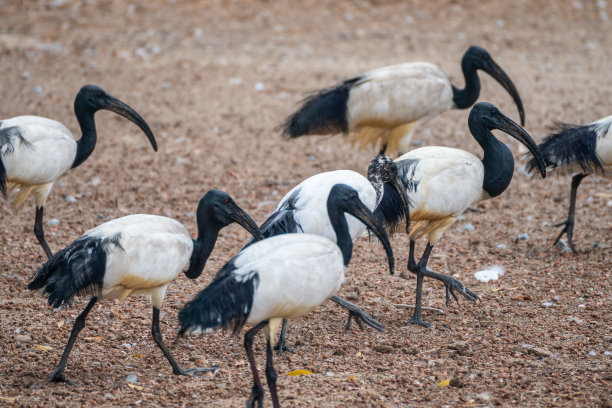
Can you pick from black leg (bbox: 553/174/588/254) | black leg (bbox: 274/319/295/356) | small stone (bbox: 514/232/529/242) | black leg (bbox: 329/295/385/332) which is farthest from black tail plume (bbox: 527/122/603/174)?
black leg (bbox: 274/319/295/356)

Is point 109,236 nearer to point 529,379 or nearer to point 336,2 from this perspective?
point 529,379

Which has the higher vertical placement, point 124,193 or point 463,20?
point 463,20

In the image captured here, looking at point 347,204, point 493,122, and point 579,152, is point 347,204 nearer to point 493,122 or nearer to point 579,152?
point 493,122

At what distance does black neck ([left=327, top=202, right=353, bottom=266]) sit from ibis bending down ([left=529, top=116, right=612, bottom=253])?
3122mm

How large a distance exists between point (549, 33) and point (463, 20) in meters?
1.61

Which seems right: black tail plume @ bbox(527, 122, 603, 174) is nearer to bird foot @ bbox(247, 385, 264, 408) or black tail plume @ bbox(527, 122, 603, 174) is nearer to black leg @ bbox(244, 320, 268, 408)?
black leg @ bbox(244, 320, 268, 408)

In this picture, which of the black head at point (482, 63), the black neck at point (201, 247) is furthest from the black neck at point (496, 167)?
the black head at point (482, 63)

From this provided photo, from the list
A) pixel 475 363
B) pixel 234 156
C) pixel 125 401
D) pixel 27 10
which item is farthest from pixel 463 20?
pixel 125 401

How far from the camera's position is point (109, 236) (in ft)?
16.2

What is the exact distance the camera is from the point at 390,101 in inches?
335

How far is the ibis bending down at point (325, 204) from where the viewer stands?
5.53m

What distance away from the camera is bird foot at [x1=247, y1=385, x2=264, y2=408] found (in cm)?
463

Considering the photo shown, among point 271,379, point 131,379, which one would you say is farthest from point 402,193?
point 131,379

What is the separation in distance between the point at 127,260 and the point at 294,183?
438cm
